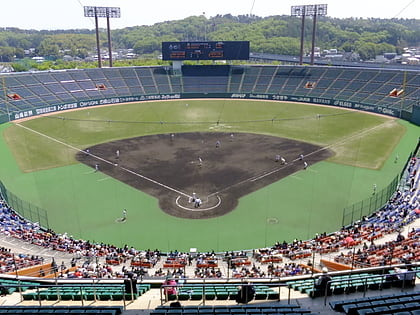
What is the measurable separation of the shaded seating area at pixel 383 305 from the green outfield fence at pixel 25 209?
2338cm

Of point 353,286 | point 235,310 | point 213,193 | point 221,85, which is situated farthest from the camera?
point 221,85

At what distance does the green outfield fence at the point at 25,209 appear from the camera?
29.3m

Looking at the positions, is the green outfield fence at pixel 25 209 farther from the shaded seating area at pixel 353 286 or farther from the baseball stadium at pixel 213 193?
the shaded seating area at pixel 353 286

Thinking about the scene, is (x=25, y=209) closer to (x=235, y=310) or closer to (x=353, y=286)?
(x=235, y=310)

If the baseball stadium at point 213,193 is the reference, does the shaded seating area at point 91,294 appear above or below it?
above

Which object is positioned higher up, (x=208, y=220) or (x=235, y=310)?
(x=235, y=310)

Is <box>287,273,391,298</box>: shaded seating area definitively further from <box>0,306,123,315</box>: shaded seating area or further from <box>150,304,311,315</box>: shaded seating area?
<box>0,306,123,315</box>: shaded seating area

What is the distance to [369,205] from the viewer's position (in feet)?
101

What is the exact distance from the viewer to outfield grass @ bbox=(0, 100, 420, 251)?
27828 millimetres

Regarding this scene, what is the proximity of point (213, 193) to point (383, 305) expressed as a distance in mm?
23558

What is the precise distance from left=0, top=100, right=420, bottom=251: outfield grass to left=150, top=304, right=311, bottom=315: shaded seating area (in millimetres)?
13963

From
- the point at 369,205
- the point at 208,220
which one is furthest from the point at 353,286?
the point at 369,205

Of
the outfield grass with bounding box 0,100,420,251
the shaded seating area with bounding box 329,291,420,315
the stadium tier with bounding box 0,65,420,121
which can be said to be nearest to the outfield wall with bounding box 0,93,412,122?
the stadium tier with bounding box 0,65,420,121

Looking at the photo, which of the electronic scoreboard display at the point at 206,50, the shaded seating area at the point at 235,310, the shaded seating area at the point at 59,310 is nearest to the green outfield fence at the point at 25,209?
the shaded seating area at the point at 59,310
